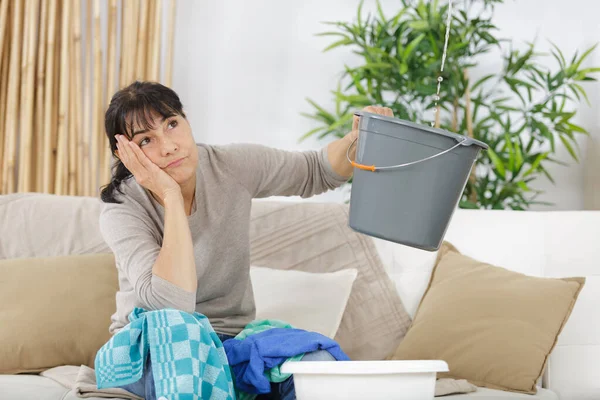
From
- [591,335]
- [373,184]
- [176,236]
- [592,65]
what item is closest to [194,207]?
[176,236]

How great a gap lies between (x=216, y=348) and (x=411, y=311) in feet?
2.83

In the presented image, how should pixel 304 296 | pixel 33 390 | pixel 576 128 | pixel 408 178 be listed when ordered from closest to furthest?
pixel 408 178 → pixel 33 390 → pixel 304 296 → pixel 576 128

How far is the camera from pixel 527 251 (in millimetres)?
2213

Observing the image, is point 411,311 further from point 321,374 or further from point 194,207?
point 321,374

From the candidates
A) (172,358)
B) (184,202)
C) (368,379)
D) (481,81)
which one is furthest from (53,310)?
(481,81)

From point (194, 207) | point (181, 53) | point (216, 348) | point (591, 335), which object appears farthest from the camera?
point (181, 53)

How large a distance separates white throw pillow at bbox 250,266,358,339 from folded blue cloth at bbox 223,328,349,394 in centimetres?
55

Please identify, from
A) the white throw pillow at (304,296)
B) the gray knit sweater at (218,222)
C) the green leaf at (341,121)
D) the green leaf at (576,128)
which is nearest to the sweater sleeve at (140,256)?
the gray knit sweater at (218,222)

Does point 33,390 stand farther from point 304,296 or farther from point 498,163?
point 498,163

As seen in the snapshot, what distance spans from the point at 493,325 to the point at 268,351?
2.52 ft

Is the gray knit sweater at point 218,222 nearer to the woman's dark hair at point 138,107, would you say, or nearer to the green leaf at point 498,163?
the woman's dark hair at point 138,107

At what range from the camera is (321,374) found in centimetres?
121

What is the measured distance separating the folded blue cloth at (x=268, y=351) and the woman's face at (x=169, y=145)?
406mm

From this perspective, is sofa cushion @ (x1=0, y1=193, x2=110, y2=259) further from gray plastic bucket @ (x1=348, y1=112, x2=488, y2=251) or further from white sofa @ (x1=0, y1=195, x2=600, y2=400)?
gray plastic bucket @ (x1=348, y1=112, x2=488, y2=251)
